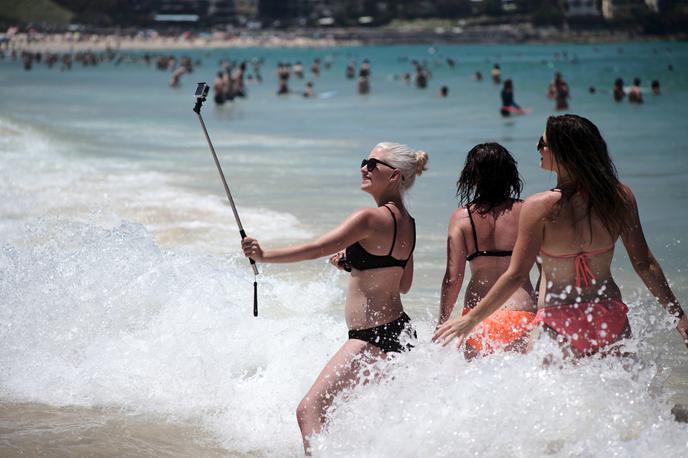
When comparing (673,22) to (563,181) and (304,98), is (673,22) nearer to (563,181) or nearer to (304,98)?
(304,98)

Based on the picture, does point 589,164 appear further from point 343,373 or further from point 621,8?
point 621,8

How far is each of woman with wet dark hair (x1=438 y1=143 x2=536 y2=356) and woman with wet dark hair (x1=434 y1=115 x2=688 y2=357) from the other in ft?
0.90

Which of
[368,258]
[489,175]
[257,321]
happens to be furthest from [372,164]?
[257,321]

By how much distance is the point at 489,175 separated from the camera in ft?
14.2

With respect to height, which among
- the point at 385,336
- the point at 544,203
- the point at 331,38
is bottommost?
the point at 385,336

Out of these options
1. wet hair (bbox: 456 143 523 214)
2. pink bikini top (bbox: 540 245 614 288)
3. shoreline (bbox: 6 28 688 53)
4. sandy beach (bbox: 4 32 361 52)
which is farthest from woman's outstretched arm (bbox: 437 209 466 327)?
shoreline (bbox: 6 28 688 53)

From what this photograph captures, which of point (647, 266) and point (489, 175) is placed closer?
point (647, 266)

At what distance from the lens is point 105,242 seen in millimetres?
A: 6660

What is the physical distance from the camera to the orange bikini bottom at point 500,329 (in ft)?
13.5

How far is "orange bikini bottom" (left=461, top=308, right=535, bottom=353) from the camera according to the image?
4.10m

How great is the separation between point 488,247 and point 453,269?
7.6 inches

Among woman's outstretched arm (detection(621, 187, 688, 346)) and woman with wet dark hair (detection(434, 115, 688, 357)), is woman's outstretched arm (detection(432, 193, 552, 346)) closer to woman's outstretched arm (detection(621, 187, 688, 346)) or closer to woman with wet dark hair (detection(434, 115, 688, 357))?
woman with wet dark hair (detection(434, 115, 688, 357))

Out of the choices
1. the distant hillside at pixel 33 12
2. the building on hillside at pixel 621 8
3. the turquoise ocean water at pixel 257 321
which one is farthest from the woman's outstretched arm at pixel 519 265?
the building on hillside at pixel 621 8

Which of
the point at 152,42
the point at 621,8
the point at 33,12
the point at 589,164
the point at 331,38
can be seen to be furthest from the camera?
the point at 331,38
